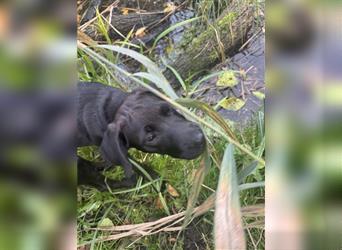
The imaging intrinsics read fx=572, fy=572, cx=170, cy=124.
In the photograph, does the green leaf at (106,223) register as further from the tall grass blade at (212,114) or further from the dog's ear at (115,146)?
the tall grass blade at (212,114)

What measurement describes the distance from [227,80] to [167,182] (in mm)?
255

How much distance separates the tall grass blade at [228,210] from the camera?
108cm

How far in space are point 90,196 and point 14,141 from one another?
384 mm

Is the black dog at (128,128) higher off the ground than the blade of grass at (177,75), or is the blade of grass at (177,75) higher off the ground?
the blade of grass at (177,75)

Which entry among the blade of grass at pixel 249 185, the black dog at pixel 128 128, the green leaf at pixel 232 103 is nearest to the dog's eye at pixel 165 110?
the black dog at pixel 128 128

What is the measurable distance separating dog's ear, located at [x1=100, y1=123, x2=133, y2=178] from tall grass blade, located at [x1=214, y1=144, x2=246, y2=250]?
0.67 ft

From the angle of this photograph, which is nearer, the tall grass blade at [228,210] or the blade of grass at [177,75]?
the tall grass blade at [228,210]

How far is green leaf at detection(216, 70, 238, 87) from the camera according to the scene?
47.3 inches

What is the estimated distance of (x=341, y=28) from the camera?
97cm

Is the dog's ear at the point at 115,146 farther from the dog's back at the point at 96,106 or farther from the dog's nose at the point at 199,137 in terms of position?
the dog's nose at the point at 199,137

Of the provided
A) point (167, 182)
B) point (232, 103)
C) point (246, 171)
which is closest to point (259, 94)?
point (232, 103)

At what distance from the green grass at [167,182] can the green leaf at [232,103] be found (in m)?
0.03

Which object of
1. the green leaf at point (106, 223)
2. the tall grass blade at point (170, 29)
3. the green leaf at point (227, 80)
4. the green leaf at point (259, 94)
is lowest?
the green leaf at point (106, 223)

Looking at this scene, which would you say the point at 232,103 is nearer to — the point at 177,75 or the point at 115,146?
the point at 177,75
